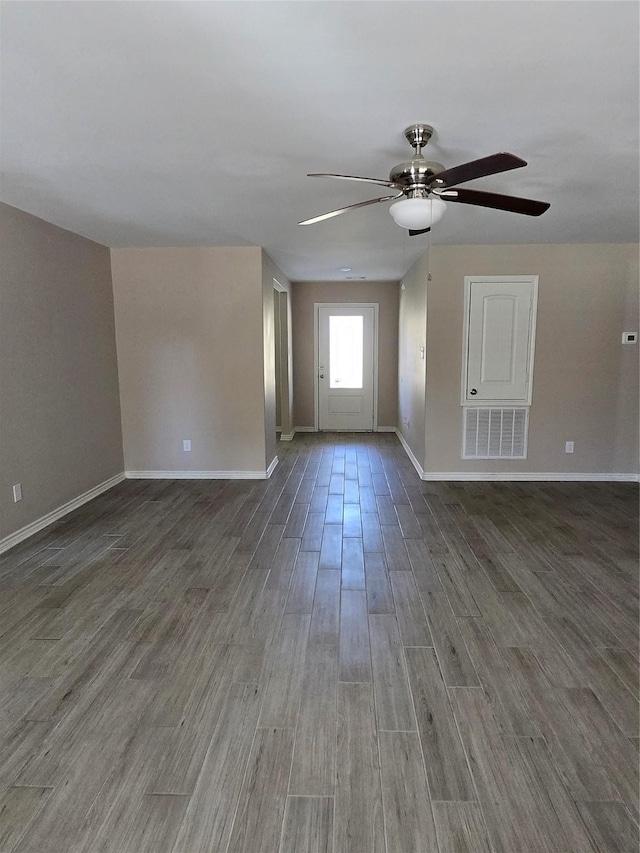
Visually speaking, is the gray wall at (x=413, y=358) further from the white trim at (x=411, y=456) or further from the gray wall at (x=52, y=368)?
the gray wall at (x=52, y=368)

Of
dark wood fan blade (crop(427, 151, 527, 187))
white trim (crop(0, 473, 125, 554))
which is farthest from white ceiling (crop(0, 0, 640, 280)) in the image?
white trim (crop(0, 473, 125, 554))

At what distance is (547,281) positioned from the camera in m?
4.71

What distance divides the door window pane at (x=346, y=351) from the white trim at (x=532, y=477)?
9.88 feet

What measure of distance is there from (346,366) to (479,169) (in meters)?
5.71

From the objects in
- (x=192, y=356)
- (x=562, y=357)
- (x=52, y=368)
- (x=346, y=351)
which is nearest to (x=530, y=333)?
(x=562, y=357)

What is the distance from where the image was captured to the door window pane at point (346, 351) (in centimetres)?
754

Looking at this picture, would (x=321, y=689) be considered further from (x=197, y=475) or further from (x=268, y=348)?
(x=268, y=348)

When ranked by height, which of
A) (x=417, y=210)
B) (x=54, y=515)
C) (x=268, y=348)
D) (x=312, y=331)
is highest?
(x=417, y=210)

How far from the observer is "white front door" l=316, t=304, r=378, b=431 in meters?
7.51

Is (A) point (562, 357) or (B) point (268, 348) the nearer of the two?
(A) point (562, 357)

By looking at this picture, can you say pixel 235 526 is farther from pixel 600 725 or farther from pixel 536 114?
pixel 536 114

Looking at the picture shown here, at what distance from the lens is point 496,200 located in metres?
2.27

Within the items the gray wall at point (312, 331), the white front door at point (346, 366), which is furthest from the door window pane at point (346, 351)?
the gray wall at point (312, 331)

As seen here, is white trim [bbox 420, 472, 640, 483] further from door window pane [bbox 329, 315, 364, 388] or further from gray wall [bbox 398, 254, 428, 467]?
door window pane [bbox 329, 315, 364, 388]
